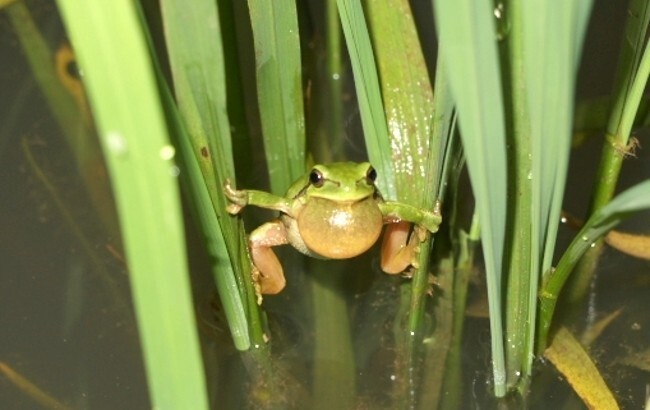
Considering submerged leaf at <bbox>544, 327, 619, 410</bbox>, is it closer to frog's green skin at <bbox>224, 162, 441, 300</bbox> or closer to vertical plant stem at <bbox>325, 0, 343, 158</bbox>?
frog's green skin at <bbox>224, 162, 441, 300</bbox>

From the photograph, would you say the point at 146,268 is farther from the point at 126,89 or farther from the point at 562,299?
the point at 562,299

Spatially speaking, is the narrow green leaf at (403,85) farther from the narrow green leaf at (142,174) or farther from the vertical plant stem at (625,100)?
the narrow green leaf at (142,174)

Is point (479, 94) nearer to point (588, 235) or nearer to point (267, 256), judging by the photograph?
point (588, 235)

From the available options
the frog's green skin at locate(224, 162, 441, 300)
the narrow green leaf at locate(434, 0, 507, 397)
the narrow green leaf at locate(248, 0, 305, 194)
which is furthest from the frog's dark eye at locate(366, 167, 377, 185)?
the narrow green leaf at locate(434, 0, 507, 397)

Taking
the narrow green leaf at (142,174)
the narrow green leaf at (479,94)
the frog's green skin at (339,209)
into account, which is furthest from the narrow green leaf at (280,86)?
the narrow green leaf at (142,174)

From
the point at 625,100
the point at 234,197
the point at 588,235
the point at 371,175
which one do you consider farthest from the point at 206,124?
the point at 625,100

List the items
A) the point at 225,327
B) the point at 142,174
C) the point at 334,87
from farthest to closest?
the point at 334,87 → the point at 225,327 → the point at 142,174

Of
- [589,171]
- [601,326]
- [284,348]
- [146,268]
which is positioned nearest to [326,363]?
[284,348]
